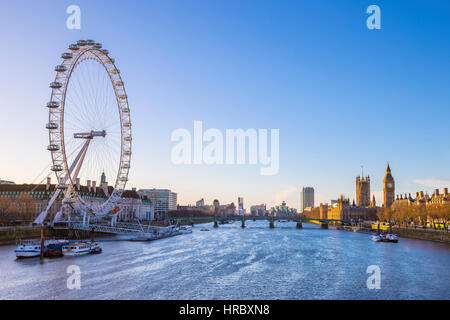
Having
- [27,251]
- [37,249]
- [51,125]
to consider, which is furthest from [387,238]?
[27,251]

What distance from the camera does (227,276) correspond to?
4000cm

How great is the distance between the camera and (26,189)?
4690 inches

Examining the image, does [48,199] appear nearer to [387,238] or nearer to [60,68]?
[60,68]

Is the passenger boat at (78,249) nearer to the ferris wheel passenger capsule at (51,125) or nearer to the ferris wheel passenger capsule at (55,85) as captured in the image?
the ferris wheel passenger capsule at (51,125)

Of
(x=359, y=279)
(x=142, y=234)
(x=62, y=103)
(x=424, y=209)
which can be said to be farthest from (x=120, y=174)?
(x=424, y=209)

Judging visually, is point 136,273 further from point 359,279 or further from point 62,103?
point 62,103

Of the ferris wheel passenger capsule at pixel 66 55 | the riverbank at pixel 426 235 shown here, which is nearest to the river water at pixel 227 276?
the riverbank at pixel 426 235

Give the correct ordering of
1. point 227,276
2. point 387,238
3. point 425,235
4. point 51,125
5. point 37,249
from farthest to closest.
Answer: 1. point 425,235
2. point 387,238
3. point 51,125
4. point 37,249
5. point 227,276

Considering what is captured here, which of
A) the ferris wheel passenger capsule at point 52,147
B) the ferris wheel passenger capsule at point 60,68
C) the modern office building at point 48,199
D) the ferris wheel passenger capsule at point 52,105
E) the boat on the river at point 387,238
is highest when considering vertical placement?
the ferris wheel passenger capsule at point 60,68

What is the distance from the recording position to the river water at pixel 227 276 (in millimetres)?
32031

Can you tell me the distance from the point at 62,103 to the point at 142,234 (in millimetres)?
35206

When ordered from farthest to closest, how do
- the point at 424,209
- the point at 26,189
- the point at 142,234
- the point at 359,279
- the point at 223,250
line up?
the point at 26,189 < the point at 424,209 < the point at 142,234 < the point at 223,250 < the point at 359,279

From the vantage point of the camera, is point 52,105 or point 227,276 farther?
point 52,105

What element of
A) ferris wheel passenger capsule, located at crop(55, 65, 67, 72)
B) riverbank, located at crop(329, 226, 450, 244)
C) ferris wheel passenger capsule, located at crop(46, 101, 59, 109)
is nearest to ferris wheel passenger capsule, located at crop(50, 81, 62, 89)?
ferris wheel passenger capsule, located at crop(55, 65, 67, 72)
